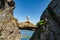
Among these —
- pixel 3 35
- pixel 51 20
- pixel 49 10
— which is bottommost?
pixel 3 35

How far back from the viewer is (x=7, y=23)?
3173 cm

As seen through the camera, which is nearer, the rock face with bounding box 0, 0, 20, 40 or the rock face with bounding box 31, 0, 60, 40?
the rock face with bounding box 31, 0, 60, 40

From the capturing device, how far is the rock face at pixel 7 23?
1186 inches

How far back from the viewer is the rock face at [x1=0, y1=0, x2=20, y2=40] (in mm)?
30125

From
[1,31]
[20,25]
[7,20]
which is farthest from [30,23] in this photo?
[1,31]

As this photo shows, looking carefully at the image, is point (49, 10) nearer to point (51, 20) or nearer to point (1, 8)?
point (51, 20)

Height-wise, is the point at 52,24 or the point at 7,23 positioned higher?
the point at 7,23

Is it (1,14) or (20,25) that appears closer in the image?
(1,14)

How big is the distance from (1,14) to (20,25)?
6332mm

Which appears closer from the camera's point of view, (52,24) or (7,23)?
(52,24)

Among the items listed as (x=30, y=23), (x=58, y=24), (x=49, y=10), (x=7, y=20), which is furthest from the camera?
(x=30, y=23)

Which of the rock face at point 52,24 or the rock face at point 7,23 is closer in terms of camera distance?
the rock face at point 52,24

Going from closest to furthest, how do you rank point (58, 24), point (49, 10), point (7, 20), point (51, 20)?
1. point (58, 24)
2. point (51, 20)
3. point (49, 10)
4. point (7, 20)

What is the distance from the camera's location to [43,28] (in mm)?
29281
